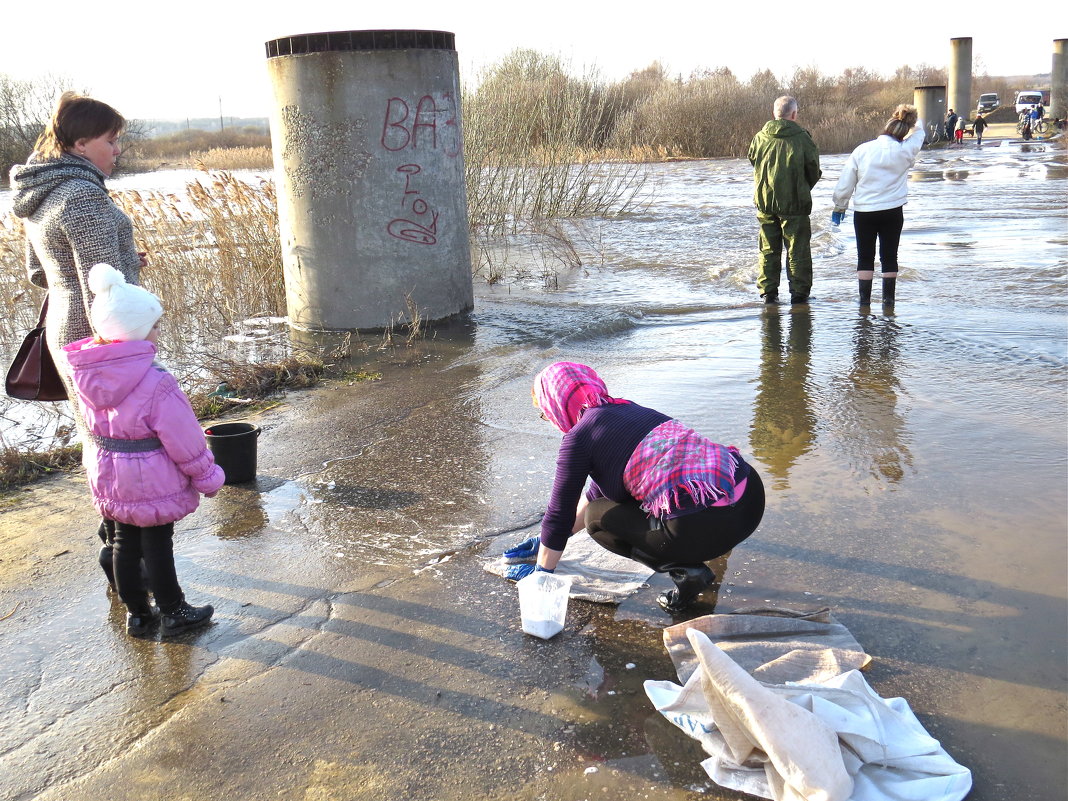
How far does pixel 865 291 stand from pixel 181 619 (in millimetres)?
6928

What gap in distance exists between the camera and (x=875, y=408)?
18.2 ft

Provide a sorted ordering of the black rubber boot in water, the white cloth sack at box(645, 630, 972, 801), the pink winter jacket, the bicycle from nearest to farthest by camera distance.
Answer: the white cloth sack at box(645, 630, 972, 801) → the pink winter jacket → the black rubber boot in water → the bicycle

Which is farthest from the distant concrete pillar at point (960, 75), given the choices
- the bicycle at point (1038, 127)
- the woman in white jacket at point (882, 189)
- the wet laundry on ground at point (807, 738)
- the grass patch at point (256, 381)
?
the wet laundry on ground at point (807, 738)

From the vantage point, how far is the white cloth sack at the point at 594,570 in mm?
3588

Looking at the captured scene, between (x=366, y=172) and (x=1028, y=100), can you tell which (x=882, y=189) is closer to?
(x=366, y=172)

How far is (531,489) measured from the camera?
4578mm

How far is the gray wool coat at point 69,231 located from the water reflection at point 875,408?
11.8 ft

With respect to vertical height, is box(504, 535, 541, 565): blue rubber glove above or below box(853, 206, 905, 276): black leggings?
below

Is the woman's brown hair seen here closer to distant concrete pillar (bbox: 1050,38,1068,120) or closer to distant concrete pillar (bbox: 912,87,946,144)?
distant concrete pillar (bbox: 912,87,946,144)

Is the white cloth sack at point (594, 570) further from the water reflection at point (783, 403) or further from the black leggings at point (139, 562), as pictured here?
the black leggings at point (139, 562)

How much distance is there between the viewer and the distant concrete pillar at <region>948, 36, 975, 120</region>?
148 ft

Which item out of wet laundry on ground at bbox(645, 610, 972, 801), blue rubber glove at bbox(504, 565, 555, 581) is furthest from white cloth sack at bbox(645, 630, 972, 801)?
blue rubber glove at bbox(504, 565, 555, 581)

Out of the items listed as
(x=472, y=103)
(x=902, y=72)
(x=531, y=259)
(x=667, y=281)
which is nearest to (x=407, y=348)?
(x=667, y=281)

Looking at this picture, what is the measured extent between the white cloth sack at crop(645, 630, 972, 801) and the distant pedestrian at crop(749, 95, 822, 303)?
6.37 m
